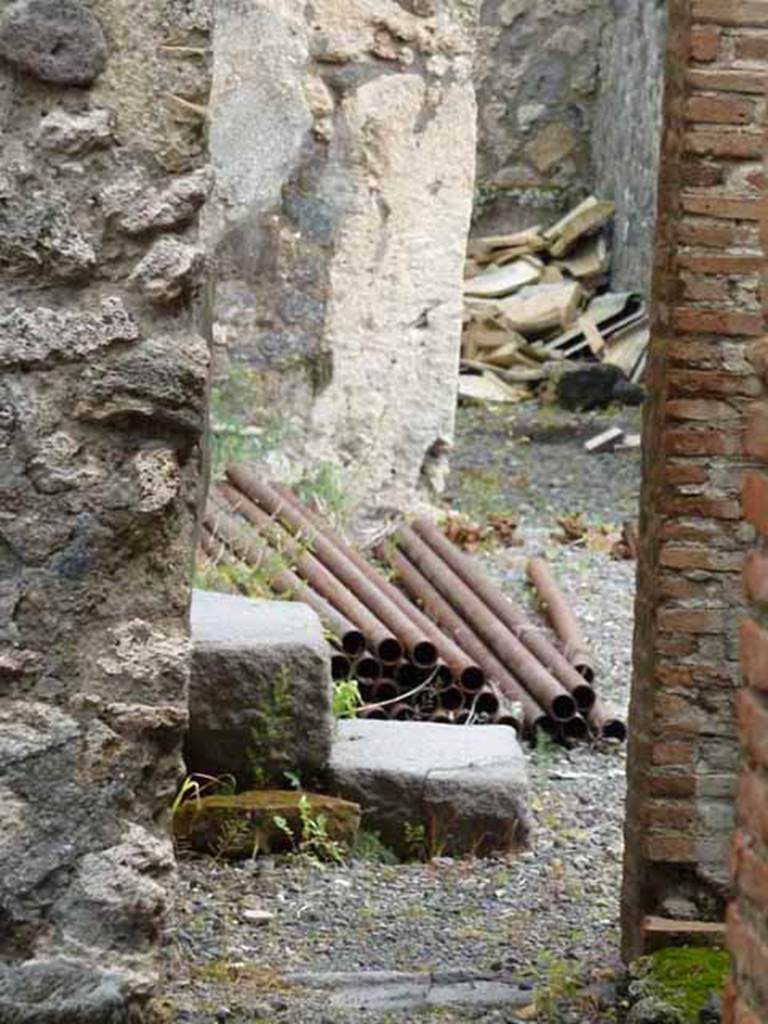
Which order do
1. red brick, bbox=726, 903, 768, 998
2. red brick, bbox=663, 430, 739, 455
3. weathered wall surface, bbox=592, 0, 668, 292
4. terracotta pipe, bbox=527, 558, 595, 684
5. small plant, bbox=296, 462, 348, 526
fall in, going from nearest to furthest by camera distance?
1. red brick, bbox=726, 903, 768, 998
2. red brick, bbox=663, 430, 739, 455
3. terracotta pipe, bbox=527, 558, 595, 684
4. small plant, bbox=296, 462, 348, 526
5. weathered wall surface, bbox=592, 0, 668, 292

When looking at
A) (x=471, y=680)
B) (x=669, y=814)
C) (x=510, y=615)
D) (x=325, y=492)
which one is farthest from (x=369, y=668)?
(x=669, y=814)

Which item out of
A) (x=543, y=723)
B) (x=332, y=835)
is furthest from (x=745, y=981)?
(x=543, y=723)

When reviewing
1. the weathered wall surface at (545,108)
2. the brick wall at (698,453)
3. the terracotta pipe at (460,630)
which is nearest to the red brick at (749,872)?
the brick wall at (698,453)

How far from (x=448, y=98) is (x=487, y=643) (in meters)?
2.40

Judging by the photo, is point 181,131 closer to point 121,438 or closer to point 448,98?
point 121,438

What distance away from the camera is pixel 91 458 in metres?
3.17

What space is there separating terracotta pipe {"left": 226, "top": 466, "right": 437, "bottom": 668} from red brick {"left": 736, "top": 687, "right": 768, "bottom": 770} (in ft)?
14.0

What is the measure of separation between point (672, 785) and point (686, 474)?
625 mm

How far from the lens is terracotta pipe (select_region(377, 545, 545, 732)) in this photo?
719 cm

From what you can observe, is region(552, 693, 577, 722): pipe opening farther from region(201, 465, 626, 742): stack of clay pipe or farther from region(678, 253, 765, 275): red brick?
region(678, 253, 765, 275): red brick

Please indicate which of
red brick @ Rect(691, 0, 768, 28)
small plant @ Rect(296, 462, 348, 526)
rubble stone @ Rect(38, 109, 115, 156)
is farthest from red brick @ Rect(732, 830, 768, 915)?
small plant @ Rect(296, 462, 348, 526)

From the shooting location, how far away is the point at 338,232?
8828mm

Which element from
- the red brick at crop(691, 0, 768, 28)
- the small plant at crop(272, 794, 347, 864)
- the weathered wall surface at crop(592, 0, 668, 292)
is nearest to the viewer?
the red brick at crop(691, 0, 768, 28)

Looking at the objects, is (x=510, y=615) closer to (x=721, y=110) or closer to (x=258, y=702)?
(x=258, y=702)
